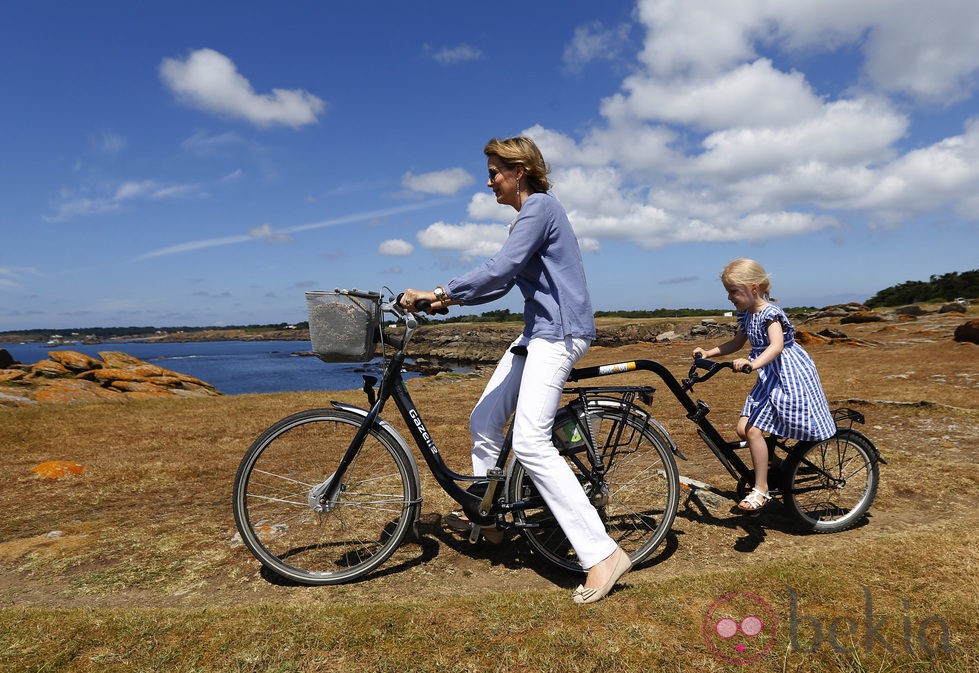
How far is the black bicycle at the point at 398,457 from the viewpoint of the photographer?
11.8 feet

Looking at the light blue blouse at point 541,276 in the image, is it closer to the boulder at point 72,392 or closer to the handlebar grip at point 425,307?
the handlebar grip at point 425,307

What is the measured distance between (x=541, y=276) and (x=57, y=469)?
21.9ft

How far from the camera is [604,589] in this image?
128 inches

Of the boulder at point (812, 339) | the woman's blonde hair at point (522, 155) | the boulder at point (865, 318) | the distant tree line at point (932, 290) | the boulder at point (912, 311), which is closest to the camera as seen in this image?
the woman's blonde hair at point (522, 155)

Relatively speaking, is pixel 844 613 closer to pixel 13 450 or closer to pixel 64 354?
pixel 13 450

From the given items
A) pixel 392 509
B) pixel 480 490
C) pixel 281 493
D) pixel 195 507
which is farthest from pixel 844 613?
pixel 195 507

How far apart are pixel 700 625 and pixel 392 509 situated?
2.37m

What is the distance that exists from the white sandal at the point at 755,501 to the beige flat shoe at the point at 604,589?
1375mm

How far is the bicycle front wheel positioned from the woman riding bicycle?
984mm

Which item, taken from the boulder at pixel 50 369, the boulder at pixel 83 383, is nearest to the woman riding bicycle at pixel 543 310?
the boulder at pixel 83 383

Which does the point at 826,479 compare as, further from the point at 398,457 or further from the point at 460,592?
the point at 398,457

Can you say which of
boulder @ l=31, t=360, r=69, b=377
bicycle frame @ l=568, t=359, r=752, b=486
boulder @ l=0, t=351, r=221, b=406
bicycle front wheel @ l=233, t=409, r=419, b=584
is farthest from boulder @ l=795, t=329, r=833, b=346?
boulder @ l=31, t=360, r=69, b=377

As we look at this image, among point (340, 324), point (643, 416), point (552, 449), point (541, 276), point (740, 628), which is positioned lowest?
point (740, 628)

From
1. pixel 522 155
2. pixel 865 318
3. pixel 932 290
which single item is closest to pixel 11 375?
pixel 522 155
